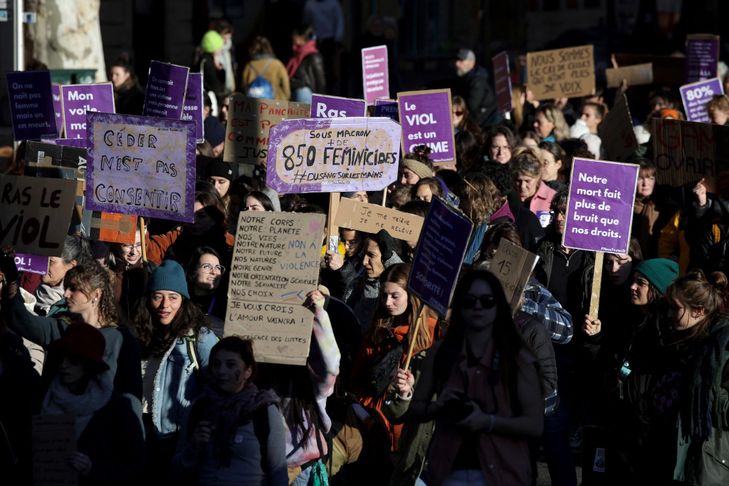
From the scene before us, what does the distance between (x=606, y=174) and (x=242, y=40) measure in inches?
670

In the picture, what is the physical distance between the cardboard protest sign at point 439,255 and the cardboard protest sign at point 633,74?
994 centimetres

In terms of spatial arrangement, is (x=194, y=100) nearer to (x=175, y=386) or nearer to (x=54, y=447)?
(x=175, y=386)

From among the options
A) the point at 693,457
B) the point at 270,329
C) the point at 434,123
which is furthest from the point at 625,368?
the point at 434,123

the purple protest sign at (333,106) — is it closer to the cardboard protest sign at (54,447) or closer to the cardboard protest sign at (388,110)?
the cardboard protest sign at (388,110)

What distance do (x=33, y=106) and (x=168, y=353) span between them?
17.4 feet

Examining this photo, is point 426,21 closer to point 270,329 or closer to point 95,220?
point 95,220

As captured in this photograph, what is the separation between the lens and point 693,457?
716cm

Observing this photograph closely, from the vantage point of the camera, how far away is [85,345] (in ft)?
21.5

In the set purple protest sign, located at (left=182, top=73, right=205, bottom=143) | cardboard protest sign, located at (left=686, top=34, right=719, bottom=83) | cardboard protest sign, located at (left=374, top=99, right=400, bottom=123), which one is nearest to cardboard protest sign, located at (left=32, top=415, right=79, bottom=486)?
purple protest sign, located at (left=182, top=73, right=205, bottom=143)

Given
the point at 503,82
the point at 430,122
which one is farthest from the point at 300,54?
the point at 430,122

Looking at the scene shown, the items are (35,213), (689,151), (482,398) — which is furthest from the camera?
(689,151)

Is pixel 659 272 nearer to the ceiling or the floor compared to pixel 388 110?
nearer to the floor

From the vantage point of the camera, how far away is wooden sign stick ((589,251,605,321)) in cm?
850

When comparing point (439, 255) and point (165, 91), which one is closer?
point (439, 255)
